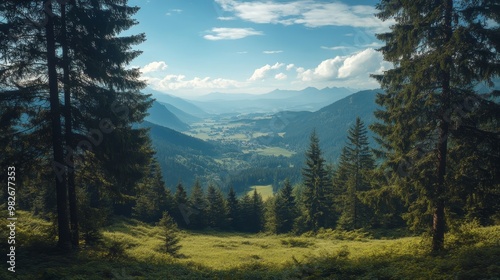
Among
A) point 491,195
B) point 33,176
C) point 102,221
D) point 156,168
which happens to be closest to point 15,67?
point 33,176

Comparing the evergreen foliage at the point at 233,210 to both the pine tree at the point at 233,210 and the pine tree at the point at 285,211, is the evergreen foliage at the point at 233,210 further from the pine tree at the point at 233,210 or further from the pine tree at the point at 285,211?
the pine tree at the point at 285,211

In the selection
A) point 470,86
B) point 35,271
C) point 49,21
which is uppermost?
point 49,21

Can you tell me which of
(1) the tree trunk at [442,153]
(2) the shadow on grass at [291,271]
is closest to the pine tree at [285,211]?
(2) the shadow on grass at [291,271]

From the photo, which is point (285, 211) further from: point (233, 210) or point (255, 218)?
point (233, 210)

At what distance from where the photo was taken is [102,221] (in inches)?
592

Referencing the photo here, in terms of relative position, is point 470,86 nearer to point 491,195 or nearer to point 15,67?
point 491,195

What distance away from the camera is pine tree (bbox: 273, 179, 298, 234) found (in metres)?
55.2

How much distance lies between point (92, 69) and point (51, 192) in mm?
6674

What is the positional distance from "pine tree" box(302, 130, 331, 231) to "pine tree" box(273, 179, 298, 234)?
8113mm

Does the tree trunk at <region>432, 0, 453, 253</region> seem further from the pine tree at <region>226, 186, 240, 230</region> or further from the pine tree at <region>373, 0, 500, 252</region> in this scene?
the pine tree at <region>226, 186, 240, 230</region>

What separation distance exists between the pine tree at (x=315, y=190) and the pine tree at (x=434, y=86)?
32.0 metres

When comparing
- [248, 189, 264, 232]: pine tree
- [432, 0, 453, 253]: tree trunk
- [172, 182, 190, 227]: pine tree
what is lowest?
[248, 189, 264, 232]: pine tree

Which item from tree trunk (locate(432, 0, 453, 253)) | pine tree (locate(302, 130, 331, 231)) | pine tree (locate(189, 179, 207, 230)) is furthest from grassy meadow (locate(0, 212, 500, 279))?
pine tree (locate(189, 179, 207, 230))

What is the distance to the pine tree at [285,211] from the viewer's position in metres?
55.2
